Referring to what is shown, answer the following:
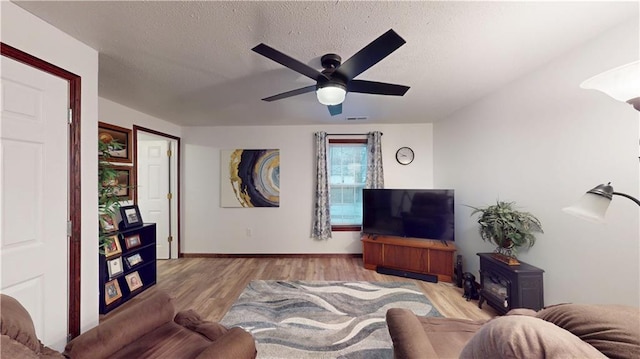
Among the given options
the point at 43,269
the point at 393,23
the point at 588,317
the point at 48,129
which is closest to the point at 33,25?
the point at 48,129

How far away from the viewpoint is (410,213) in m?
3.35

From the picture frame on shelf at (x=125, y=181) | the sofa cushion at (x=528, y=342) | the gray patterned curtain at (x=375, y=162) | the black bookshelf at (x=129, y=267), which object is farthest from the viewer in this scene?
the gray patterned curtain at (x=375, y=162)

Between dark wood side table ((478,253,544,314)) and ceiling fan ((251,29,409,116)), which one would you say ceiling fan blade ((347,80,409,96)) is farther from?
dark wood side table ((478,253,544,314))

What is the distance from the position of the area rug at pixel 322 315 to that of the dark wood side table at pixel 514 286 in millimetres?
584

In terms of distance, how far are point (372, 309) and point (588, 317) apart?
1.91m

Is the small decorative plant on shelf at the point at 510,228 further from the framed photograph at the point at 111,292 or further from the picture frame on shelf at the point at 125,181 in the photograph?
the picture frame on shelf at the point at 125,181

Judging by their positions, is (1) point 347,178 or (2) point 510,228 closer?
(2) point 510,228

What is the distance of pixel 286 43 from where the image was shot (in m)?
1.63

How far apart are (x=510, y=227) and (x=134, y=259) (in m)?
4.13

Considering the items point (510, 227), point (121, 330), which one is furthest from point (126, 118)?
point (510, 227)

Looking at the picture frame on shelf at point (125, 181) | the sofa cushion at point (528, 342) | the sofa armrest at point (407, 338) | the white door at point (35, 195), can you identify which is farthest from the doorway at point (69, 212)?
the sofa cushion at point (528, 342)

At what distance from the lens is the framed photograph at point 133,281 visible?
2.72 meters

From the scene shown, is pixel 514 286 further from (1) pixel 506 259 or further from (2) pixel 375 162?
(2) pixel 375 162

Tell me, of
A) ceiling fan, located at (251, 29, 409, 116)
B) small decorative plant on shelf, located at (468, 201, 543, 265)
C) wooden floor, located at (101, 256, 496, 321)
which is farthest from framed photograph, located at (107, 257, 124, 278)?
small decorative plant on shelf, located at (468, 201, 543, 265)
